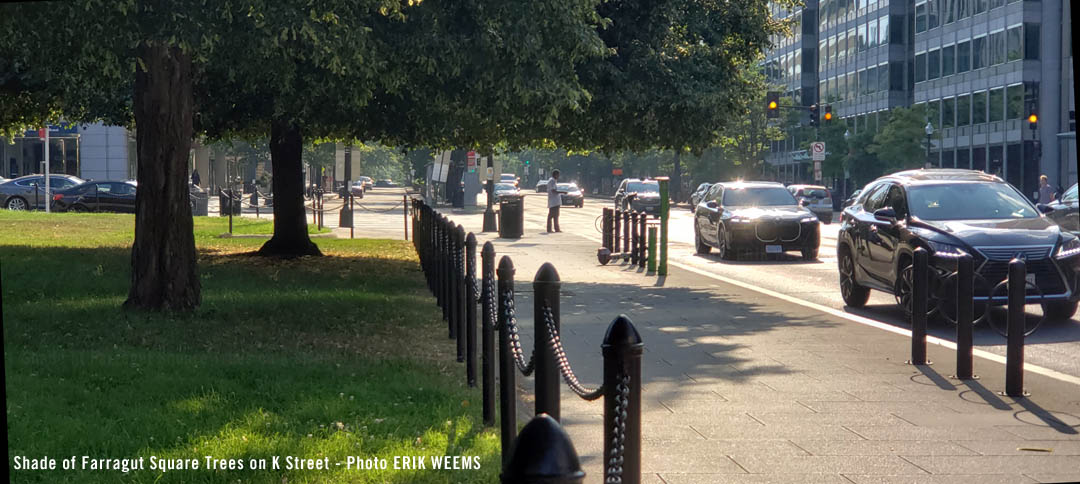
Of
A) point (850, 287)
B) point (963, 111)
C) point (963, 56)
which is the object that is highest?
point (963, 56)

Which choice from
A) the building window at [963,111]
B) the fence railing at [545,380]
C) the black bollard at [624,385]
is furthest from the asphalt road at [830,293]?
the building window at [963,111]

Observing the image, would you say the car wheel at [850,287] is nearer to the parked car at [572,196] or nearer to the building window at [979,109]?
the building window at [979,109]

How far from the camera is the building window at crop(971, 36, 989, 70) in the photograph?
54.4 metres

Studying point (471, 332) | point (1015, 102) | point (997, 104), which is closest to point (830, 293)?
point (471, 332)

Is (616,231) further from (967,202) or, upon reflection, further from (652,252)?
(967,202)

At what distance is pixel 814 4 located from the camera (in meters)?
92.1

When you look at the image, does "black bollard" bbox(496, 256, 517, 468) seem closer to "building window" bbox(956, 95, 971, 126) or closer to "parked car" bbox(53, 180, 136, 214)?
"parked car" bbox(53, 180, 136, 214)

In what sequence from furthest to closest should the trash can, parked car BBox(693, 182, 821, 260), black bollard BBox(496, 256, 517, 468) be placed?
the trash can
parked car BBox(693, 182, 821, 260)
black bollard BBox(496, 256, 517, 468)

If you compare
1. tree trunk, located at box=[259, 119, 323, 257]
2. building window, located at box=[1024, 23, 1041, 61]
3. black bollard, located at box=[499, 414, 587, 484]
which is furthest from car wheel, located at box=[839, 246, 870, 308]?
building window, located at box=[1024, 23, 1041, 61]

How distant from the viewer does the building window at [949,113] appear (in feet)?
196

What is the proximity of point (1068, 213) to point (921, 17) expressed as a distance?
5196cm

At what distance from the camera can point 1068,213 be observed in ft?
67.1

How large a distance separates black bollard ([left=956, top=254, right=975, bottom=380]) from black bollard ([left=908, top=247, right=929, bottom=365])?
0.65m

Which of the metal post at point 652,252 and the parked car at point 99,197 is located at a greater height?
the parked car at point 99,197
